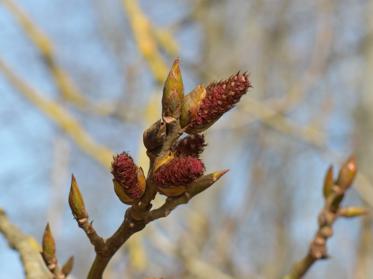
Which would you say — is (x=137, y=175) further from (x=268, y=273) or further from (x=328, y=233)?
(x=268, y=273)

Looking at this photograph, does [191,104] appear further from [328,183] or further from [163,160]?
[328,183]

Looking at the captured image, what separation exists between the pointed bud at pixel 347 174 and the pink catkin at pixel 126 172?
38 centimetres

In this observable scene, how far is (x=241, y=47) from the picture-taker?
4.84m

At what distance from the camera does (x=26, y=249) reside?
35.4 inches

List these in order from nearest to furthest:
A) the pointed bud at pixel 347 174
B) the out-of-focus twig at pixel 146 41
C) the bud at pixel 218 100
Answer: the bud at pixel 218 100 → the pointed bud at pixel 347 174 → the out-of-focus twig at pixel 146 41

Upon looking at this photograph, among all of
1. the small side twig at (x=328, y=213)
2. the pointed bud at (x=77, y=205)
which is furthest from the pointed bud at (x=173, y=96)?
the small side twig at (x=328, y=213)

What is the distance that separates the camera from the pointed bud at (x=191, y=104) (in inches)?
23.3

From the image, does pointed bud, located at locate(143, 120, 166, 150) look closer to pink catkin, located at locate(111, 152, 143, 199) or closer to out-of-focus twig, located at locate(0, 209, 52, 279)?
pink catkin, located at locate(111, 152, 143, 199)

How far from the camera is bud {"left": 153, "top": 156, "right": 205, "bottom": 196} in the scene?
0.58 metres

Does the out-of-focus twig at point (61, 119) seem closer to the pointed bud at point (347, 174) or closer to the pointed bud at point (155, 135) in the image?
the pointed bud at point (347, 174)

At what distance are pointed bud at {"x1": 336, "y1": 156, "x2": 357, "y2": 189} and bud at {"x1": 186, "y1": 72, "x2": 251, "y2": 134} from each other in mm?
359

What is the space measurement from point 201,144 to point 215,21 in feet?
14.2

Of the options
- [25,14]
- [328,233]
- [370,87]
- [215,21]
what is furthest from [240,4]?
[328,233]

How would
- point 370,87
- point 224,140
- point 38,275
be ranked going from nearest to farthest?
point 38,275 → point 370,87 → point 224,140
